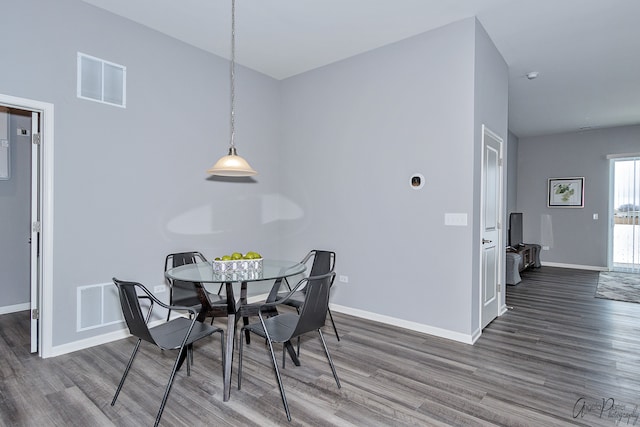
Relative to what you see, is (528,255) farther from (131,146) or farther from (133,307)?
(133,307)

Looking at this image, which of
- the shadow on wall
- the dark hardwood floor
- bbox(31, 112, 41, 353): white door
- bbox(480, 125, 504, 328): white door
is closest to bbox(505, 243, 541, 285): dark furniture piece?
bbox(480, 125, 504, 328): white door

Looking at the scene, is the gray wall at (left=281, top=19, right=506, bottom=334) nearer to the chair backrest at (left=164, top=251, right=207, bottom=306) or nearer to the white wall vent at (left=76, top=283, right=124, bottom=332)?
the chair backrest at (left=164, top=251, right=207, bottom=306)

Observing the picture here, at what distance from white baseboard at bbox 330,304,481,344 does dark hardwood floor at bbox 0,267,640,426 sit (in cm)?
9

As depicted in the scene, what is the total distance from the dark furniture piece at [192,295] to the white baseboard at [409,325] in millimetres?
1633

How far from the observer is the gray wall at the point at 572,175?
297 inches

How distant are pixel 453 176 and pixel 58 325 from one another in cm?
382

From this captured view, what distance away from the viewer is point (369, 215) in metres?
4.15

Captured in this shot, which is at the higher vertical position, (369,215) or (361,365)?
(369,215)

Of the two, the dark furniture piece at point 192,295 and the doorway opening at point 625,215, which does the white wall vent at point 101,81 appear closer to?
the dark furniture piece at point 192,295

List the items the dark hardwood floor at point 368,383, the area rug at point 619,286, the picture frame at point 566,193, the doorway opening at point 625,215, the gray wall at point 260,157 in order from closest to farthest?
the dark hardwood floor at point 368,383, the gray wall at point 260,157, the area rug at point 619,286, the doorway opening at point 625,215, the picture frame at point 566,193

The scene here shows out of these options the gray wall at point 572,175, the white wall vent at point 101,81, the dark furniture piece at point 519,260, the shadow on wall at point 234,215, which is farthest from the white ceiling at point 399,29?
the gray wall at point 572,175

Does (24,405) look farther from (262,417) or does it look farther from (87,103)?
(87,103)

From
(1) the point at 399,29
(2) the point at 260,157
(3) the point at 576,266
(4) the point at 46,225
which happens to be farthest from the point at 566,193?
(4) the point at 46,225

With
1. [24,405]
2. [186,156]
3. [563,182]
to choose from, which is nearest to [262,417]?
[24,405]
